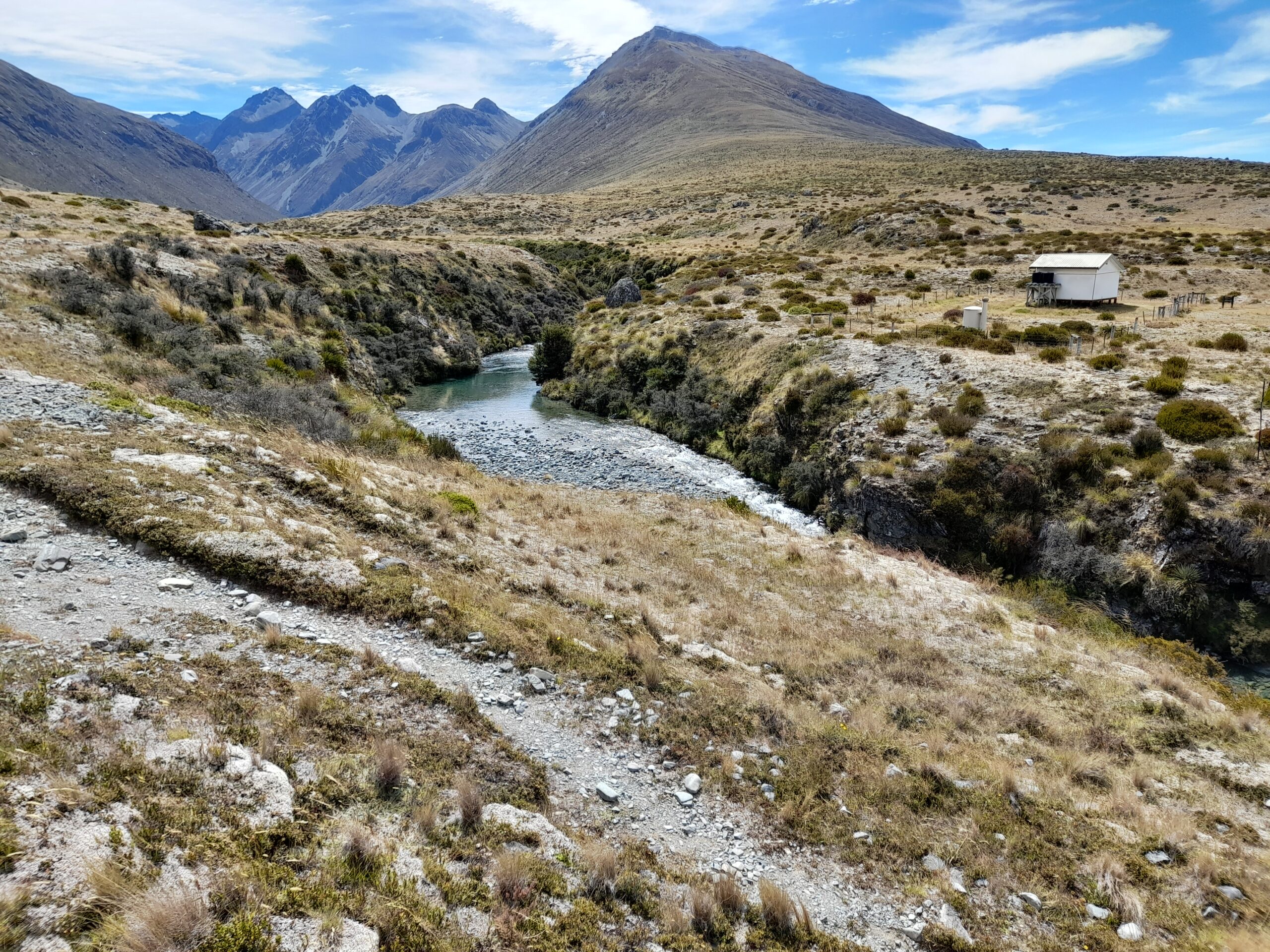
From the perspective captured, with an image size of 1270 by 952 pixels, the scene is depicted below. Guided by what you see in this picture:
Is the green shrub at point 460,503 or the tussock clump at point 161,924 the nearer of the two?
the tussock clump at point 161,924

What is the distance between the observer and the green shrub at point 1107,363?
26.2m

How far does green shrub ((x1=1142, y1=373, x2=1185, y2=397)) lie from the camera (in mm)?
22859

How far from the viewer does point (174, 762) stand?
5832mm

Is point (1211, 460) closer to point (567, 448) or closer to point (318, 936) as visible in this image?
point (318, 936)

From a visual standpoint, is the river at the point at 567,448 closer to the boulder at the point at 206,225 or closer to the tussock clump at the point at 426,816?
the tussock clump at the point at 426,816

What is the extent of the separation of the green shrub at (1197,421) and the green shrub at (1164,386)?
4.00 ft

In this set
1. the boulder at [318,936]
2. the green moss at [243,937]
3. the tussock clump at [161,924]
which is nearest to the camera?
the tussock clump at [161,924]

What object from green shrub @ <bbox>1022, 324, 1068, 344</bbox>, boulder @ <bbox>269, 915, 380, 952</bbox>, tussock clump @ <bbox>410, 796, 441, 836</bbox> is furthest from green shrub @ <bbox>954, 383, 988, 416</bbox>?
boulder @ <bbox>269, 915, 380, 952</bbox>

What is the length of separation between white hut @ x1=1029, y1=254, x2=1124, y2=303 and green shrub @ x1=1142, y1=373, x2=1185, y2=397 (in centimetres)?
1871

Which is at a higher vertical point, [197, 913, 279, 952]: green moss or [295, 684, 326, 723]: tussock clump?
[197, 913, 279, 952]: green moss

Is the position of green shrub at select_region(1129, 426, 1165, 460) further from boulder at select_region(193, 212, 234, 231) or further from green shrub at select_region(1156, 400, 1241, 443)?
boulder at select_region(193, 212, 234, 231)

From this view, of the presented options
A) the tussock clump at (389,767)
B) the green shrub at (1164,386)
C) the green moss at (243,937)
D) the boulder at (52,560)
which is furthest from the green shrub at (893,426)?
the green moss at (243,937)

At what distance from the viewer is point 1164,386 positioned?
22969mm

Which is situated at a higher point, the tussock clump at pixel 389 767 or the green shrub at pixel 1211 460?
the green shrub at pixel 1211 460
